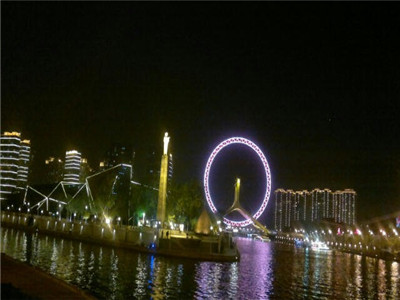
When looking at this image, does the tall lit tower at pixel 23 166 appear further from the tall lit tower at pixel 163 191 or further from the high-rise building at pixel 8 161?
the tall lit tower at pixel 163 191

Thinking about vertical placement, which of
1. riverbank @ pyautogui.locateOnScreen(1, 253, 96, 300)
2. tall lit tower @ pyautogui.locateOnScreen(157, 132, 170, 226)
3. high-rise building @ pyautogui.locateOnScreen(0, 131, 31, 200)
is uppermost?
high-rise building @ pyautogui.locateOnScreen(0, 131, 31, 200)

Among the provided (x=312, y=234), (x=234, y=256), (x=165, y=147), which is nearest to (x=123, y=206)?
(x=165, y=147)

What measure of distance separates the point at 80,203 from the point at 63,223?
25.6 m

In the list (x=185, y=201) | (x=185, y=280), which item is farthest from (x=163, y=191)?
(x=185, y=280)

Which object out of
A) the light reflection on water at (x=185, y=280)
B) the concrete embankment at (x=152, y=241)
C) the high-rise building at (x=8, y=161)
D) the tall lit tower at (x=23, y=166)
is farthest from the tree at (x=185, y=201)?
the tall lit tower at (x=23, y=166)

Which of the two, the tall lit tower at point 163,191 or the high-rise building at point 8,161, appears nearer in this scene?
the tall lit tower at point 163,191

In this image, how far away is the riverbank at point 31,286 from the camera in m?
14.0

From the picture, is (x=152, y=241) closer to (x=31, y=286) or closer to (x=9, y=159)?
(x=31, y=286)

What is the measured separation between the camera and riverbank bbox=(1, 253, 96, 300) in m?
14.0

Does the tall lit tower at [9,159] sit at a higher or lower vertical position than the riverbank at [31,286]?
higher

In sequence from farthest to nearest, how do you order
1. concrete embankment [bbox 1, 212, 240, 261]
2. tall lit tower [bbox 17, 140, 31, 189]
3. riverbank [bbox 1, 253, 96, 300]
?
Answer: tall lit tower [bbox 17, 140, 31, 189]
concrete embankment [bbox 1, 212, 240, 261]
riverbank [bbox 1, 253, 96, 300]

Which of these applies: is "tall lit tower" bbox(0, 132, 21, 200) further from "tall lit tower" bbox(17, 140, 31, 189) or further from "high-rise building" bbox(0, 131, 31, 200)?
"tall lit tower" bbox(17, 140, 31, 189)

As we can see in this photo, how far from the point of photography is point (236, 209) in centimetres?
13825

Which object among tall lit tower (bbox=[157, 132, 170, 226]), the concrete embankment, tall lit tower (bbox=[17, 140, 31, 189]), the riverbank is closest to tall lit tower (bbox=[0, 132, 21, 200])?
tall lit tower (bbox=[17, 140, 31, 189])
